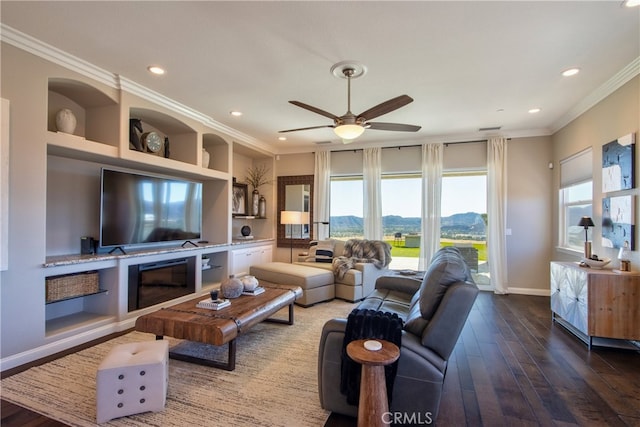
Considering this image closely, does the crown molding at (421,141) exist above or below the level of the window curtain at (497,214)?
above

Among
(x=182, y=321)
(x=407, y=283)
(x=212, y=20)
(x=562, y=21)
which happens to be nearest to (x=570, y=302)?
(x=407, y=283)

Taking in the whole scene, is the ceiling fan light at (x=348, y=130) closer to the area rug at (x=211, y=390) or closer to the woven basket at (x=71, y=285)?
the area rug at (x=211, y=390)

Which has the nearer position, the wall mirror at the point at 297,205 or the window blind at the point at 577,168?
the window blind at the point at 577,168

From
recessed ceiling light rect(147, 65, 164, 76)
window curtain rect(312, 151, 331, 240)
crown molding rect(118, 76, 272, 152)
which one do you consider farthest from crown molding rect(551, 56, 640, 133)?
crown molding rect(118, 76, 272, 152)

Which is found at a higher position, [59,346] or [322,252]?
[322,252]

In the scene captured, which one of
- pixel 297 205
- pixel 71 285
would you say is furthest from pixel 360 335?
pixel 297 205

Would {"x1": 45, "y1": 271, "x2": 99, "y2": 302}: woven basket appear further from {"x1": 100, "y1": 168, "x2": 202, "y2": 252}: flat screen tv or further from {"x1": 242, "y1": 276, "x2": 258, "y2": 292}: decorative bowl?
{"x1": 242, "y1": 276, "x2": 258, "y2": 292}: decorative bowl

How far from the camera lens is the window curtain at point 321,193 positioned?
21.4 ft

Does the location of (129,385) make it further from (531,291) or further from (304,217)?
(531,291)

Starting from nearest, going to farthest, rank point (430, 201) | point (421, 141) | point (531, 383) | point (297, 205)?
point (531, 383) → point (430, 201) → point (421, 141) → point (297, 205)

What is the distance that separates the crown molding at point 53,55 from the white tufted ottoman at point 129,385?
2.80m

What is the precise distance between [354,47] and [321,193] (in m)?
3.96

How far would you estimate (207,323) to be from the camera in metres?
2.46

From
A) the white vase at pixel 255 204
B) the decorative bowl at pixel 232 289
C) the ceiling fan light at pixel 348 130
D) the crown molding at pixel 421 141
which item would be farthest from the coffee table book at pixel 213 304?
the crown molding at pixel 421 141
